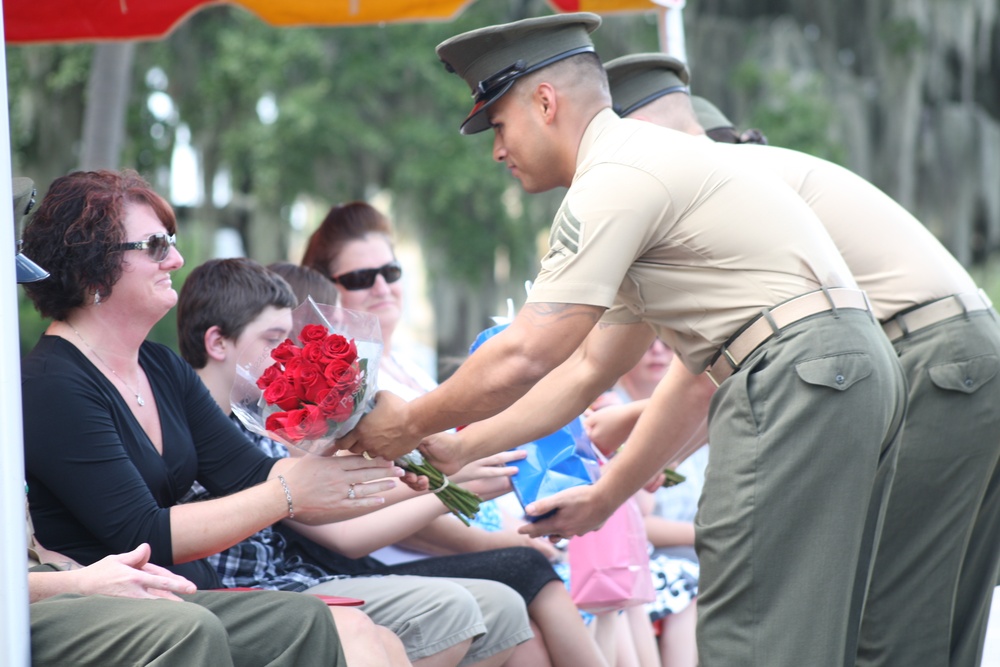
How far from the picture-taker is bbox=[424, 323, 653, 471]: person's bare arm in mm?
3361

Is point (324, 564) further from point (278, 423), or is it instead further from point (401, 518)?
point (278, 423)

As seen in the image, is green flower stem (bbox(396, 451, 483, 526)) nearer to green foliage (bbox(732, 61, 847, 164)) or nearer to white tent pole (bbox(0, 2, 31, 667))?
white tent pole (bbox(0, 2, 31, 667))

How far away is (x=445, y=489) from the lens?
340 centimetres

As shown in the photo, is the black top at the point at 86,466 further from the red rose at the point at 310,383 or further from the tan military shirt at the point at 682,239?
the tan military shirt at the point at 682,239

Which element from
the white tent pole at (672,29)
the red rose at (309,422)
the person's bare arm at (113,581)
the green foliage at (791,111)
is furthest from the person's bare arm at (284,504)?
the green foliage at (791,111)

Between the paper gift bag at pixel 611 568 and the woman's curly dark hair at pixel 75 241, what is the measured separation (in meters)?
1.79

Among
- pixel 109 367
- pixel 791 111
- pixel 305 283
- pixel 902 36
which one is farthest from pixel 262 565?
pixel 902 36

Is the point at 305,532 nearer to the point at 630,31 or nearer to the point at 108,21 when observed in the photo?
the point at 108,21

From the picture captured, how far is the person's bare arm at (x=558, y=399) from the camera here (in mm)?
3361

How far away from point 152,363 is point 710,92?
401 inches

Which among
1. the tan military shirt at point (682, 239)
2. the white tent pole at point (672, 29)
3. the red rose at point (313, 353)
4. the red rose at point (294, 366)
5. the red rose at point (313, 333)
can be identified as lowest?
the red rose at point (294, 366)

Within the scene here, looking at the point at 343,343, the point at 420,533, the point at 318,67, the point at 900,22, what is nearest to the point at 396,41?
the point at 318,67

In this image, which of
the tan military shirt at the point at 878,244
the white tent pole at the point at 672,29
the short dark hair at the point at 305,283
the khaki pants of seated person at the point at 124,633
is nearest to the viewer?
the khaki pants of seated person at the point at 124,633

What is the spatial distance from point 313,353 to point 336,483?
0.40m
